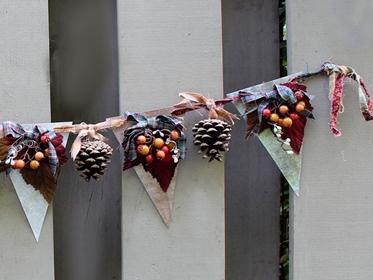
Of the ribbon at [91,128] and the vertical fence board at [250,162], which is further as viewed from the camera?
the vertical fence board at [250,162]

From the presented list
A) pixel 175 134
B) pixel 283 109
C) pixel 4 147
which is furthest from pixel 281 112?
pixel 4 147

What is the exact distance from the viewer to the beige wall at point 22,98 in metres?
0.83

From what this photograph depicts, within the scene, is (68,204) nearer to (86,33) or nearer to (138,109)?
(138,109)

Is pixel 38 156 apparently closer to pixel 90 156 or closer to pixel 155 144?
pixel 90 156

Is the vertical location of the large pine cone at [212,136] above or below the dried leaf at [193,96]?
below

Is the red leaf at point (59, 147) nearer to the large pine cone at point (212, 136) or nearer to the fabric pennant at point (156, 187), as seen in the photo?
the fabric pennant at point (156, 187)

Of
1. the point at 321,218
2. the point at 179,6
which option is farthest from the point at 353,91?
the point at 179,6

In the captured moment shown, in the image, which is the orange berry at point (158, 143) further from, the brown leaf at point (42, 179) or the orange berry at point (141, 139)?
the brown leaf at point (42, 179)

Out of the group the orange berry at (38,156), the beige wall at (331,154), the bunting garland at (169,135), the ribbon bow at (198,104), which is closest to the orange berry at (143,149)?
the bunting garland at (169,135)

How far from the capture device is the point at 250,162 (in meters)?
1.00

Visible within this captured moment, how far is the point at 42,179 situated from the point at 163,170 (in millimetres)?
264

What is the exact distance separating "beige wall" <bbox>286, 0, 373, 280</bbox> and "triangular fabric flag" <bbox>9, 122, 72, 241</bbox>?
56 centimetres

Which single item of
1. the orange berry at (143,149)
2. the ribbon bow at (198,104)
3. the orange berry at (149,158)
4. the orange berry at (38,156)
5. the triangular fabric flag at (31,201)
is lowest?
the triangular fabric flag at (31,201)

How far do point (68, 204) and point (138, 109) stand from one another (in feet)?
1.06
